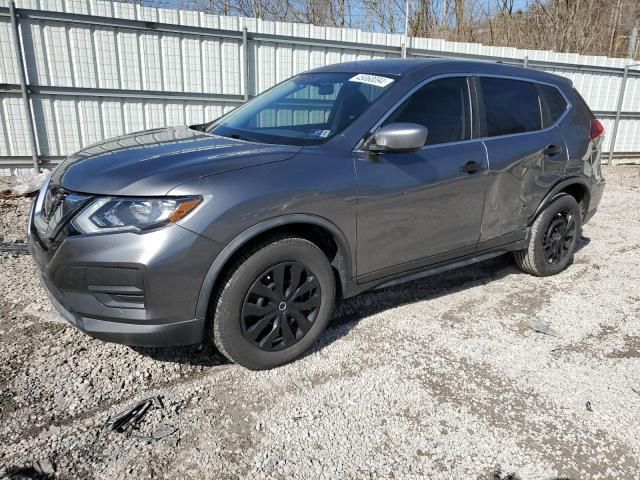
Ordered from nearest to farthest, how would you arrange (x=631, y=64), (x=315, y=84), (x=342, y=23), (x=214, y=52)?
(x=315, y=84) → (x=214, y=52) → (x=631, y=64) → (x=342, y=23)

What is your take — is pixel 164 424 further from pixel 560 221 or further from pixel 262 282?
pixel 560 221

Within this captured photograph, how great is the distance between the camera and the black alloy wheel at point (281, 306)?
2648 mm

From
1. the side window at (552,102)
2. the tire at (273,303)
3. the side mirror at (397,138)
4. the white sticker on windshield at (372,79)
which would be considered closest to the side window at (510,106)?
the side window at (552,102)

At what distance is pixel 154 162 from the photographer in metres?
2.51

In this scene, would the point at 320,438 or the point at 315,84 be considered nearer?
the point at 320,438

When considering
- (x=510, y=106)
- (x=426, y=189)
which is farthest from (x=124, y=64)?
(x=426, y=189)

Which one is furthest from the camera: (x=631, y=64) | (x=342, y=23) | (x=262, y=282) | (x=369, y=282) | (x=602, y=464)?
(x=342, y=23)

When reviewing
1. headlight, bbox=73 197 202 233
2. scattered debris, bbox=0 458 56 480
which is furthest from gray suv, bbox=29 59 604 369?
scattered debris, bbox=0 458 56 480

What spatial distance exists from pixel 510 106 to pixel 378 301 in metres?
1.85

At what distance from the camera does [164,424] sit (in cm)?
239

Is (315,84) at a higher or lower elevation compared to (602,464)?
higher

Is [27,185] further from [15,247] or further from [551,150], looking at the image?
[551,150]

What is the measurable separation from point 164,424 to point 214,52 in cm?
666

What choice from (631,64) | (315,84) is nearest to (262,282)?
(315,84)
